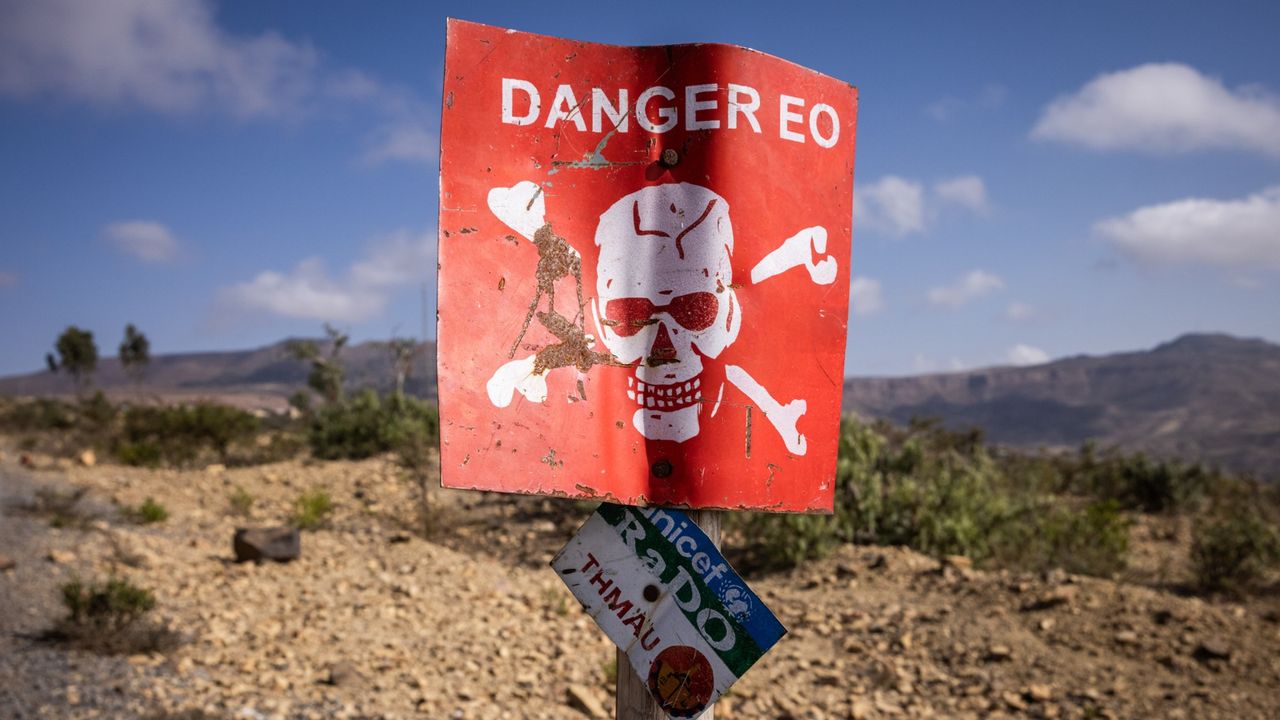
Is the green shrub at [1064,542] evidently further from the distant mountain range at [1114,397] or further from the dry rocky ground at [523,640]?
the distant mountain range at [1114,397]

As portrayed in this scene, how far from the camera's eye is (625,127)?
1639mm

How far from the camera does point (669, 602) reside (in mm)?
1629

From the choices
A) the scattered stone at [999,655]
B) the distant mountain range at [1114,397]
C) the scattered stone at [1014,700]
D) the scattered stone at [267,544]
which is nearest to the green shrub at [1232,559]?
the scattered stone at [999,655]

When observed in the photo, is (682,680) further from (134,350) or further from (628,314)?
(134,350)

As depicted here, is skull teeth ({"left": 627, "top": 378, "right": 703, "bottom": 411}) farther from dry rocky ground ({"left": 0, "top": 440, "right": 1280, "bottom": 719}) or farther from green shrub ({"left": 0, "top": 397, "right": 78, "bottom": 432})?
green shrub ({"left": 0, "top": 397, "right": 78, "bottom": 432})

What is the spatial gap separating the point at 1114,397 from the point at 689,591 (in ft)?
408

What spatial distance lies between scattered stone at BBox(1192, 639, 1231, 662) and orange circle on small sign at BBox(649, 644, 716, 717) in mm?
4573

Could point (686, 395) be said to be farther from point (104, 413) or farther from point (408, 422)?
point (104, 413)

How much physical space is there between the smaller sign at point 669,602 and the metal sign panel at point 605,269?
79 millimetres

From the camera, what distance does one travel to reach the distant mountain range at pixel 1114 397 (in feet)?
243

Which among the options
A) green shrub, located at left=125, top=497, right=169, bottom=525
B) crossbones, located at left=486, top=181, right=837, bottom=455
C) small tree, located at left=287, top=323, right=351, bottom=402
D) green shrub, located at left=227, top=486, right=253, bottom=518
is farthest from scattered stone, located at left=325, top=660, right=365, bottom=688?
small tree, located at left=287, top=323, right=351, bottom=402

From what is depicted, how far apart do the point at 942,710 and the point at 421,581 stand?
3.87 meters

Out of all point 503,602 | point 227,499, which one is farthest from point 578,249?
point 227,499

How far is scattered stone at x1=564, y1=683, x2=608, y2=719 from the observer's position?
13.4ft
